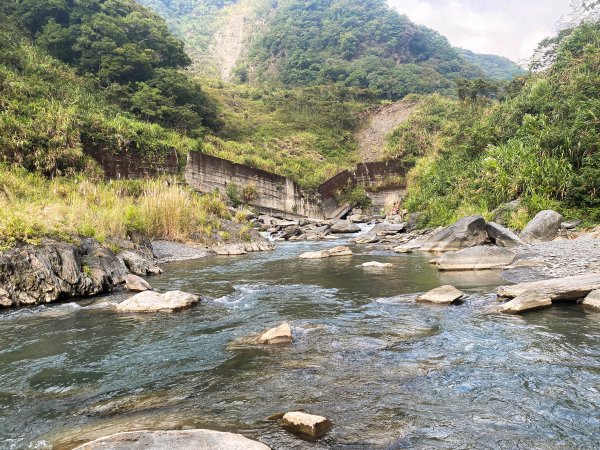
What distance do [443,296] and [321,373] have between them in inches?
139

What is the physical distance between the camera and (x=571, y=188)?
13586mm

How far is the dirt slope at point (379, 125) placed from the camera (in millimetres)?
48344

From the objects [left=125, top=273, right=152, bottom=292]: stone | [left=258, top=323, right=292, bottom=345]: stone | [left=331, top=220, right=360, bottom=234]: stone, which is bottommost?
[left=331, top=220, right=360, bottom=234]: stone

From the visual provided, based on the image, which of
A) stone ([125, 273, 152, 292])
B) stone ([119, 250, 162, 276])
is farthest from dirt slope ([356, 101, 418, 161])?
stone ([125, 273, 152, 292])

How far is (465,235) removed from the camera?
1260 cm

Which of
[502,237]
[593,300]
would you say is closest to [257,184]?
[502,237]

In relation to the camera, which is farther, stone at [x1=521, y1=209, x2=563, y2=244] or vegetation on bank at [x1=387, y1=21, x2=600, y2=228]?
vegetation on bank at [x1=387, y1=21, x2=600, y2=228]

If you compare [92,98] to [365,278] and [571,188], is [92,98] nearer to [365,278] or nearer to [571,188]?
[365,278]

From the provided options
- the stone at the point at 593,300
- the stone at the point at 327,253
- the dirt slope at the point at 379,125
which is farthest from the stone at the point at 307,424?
the dirt slope at the point at 379,125

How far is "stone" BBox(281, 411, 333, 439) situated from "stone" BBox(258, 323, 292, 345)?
78.4 inches

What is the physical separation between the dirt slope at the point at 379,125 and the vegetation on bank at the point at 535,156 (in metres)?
21.0

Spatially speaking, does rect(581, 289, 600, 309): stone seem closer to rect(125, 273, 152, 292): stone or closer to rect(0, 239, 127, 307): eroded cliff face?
rect(125, 273, 152, 292): stone

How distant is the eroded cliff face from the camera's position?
7398mm

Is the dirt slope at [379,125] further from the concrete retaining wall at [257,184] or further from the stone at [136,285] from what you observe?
the stone at [136,285]
